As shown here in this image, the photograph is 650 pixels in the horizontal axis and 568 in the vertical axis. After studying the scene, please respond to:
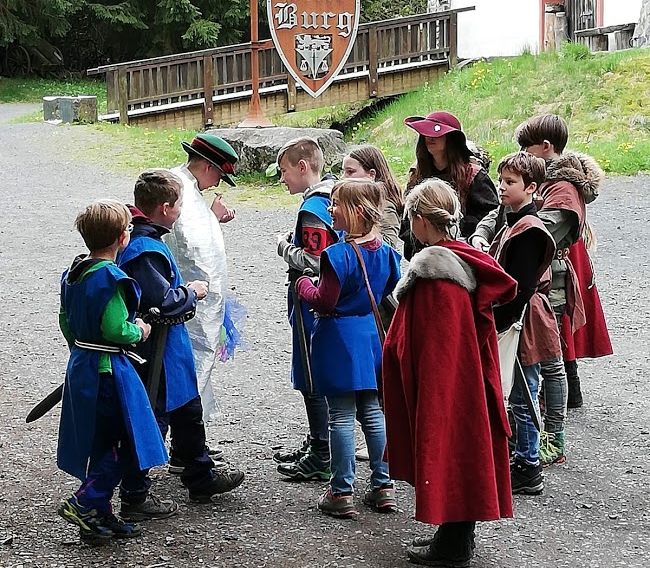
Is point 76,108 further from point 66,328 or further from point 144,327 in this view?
point 144,327

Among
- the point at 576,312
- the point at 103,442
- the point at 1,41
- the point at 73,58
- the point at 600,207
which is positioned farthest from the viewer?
the point at 73,58

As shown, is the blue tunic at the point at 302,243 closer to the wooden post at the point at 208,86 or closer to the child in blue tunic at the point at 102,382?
the child in blue tunic at the point at 102,382

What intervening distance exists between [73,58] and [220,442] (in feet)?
108

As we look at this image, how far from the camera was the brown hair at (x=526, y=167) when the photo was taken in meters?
4.48

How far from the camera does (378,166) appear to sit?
4.90m

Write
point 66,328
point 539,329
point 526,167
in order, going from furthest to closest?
1. point 539,329
2. point 526,167
3. point 66,328

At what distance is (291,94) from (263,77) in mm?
640

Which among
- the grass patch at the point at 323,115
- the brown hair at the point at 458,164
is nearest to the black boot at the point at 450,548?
the brown hair at the point at 458,164

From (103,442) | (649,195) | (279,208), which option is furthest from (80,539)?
(649,195)

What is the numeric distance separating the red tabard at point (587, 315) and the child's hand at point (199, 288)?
2.15 m

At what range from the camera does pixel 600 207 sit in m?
12.2

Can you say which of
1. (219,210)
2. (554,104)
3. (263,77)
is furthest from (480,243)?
(263,77)

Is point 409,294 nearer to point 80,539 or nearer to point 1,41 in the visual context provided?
point 80,539

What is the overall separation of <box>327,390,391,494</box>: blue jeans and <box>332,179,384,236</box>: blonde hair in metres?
0.71
